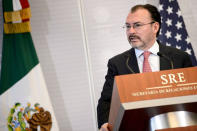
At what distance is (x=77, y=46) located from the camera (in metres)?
4.28

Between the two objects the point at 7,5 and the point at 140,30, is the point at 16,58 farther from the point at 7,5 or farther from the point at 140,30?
the point at 140,30

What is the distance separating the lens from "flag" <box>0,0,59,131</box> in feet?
12.0

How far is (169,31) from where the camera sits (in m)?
4.17

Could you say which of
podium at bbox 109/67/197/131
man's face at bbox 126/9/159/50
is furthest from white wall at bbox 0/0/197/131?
podium at bbox 109/67/197/131

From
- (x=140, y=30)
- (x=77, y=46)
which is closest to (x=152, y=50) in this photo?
(x=140, y=30)

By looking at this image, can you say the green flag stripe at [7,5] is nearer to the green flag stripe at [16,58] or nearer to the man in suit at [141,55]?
the green flag stripe at [16,58]

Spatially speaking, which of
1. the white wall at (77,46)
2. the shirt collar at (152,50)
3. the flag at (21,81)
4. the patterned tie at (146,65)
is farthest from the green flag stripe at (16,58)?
the patterned tie at (146,65)

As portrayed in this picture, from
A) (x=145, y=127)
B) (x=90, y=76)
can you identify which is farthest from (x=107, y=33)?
(x=145, y=127)

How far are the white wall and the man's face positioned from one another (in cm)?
134

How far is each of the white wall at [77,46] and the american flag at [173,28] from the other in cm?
20

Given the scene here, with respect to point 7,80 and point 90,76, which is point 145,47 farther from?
point 7,80

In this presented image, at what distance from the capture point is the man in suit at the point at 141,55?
2.58 metres

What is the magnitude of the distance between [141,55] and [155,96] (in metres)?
1.41

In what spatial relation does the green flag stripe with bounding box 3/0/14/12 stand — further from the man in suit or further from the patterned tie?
the patterned tie
